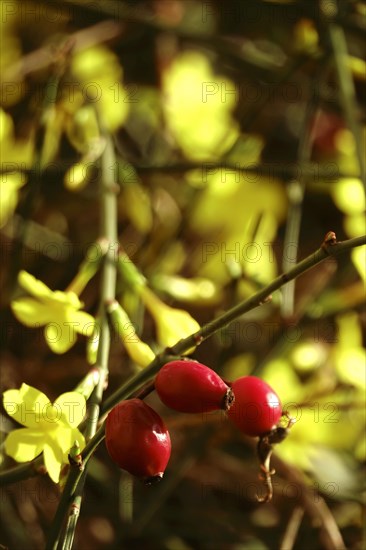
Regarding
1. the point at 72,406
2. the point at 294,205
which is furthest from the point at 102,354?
the point at 294,205

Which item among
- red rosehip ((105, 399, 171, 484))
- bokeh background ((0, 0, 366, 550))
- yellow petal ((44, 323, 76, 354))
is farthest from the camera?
bokeh background ((0, 0, 366, 550))

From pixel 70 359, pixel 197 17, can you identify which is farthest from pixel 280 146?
pixel 70 359

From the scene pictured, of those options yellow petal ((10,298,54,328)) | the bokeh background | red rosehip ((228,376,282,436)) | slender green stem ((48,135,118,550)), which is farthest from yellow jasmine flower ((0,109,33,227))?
red rosehip ((228,376,282,436))

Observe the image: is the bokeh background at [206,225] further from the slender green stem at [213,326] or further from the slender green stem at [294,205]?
the slender green stem at [213,326]

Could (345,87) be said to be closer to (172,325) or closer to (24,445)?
(172,325)

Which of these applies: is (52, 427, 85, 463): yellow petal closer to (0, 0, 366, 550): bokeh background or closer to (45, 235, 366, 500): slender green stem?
(45, 235, 366, 500): slender green stem
